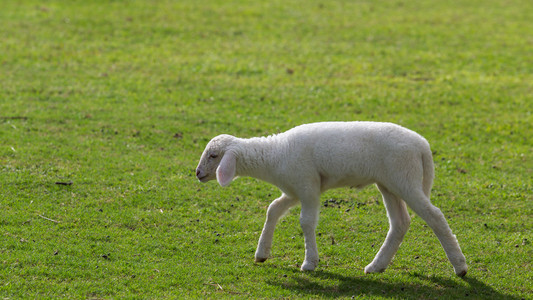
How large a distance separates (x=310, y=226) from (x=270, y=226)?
1.88ft

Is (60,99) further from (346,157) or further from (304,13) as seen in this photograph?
(304,13)

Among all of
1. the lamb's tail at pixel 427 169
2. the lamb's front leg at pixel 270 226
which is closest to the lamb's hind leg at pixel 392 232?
the lamb's tail at pixel 427 169

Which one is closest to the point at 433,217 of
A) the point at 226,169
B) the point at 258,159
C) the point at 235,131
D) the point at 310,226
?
the point at 310,226

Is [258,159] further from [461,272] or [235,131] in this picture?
[235,131]

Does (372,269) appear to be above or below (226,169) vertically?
below

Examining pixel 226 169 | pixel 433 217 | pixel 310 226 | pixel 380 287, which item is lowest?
pixel 380 287

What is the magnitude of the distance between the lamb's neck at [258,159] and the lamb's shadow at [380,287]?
3.92ft

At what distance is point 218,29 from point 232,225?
13.2 m

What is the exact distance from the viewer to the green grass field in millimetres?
7547

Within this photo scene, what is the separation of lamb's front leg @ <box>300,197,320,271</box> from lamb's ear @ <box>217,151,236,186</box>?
→ 88 centimetres

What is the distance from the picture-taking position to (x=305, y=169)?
24.9 ft

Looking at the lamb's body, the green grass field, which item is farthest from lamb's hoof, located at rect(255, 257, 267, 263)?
the lamb's body

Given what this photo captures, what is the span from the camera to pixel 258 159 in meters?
7.77

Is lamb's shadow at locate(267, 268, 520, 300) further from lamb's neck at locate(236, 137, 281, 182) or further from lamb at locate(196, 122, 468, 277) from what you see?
lamb's neck at locate(236, 137, 281, 182)
